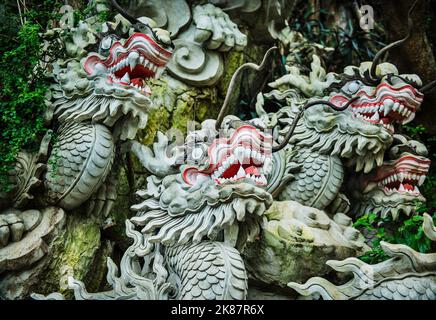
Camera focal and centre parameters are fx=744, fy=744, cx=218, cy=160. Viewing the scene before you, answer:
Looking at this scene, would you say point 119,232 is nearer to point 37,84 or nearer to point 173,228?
point 173,228

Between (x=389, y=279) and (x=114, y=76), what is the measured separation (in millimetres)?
1828

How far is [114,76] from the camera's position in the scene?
4133 mm

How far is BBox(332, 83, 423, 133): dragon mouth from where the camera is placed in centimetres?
461

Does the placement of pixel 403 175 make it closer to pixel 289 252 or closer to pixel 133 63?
pixel 289 252

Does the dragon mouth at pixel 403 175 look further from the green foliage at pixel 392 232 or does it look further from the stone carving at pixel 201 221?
the stone carving at pixel 201 221

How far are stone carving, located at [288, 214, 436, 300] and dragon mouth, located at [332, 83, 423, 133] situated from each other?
1.19 m

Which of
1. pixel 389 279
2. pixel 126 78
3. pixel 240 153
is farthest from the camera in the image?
pixel 126 78

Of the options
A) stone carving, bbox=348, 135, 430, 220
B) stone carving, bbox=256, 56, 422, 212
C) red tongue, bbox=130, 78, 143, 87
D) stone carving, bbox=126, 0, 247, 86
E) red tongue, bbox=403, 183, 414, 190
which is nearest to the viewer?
red tongue, bbox=130, 78, 143, 87

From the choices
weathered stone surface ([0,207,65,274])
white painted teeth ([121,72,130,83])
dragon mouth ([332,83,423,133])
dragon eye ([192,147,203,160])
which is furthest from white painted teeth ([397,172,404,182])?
weathered stone surface ([0,207,65,274])

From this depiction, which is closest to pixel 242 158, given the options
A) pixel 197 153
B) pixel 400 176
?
pixel 197 153

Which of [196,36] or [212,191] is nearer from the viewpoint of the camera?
[212,191]

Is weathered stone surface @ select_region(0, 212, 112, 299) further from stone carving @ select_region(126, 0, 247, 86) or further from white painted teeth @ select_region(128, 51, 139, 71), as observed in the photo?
stone carving @ select_region(126, 0, 247, 86)

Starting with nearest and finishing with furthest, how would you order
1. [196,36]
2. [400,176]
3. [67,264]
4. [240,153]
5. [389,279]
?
[389,279], [240,153], [67,264], [400,176], [196,36]

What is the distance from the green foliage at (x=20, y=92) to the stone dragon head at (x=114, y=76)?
0.12 metres
